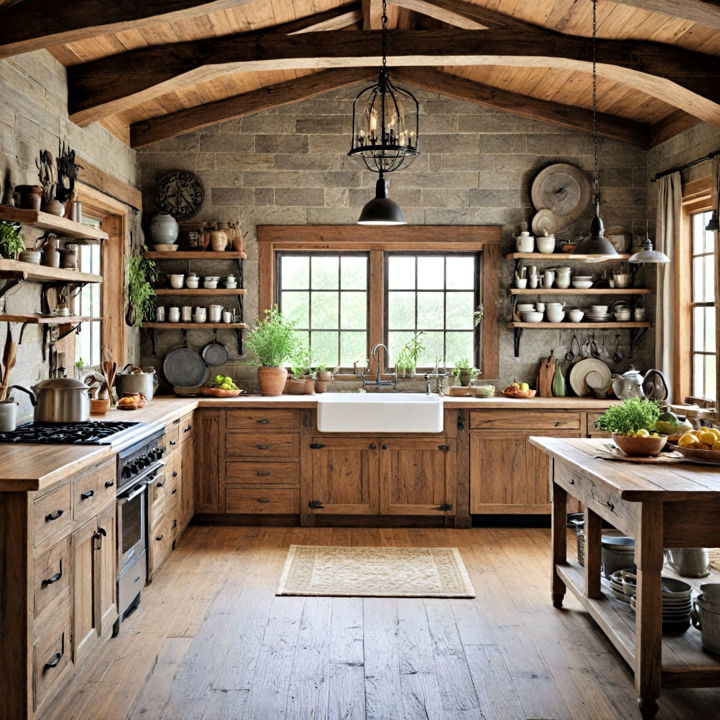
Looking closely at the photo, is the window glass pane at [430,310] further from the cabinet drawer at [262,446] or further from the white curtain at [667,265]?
the white curtain at [667,265]

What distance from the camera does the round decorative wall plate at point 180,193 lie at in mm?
6422

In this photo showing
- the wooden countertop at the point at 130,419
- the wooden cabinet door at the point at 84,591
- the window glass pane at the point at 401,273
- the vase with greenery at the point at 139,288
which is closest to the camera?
the wooden countertop at the point at 130,419

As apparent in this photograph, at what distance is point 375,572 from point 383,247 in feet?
9.22

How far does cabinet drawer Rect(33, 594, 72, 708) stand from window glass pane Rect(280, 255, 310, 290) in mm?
3943

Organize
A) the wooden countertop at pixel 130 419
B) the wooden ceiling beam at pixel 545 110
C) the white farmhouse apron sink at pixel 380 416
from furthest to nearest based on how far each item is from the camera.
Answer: the wooden ceiling beam at pixel 545 110 < the white farmhouse apron sink at pixel 380 416 < the wooden countertop at pixel 130 419

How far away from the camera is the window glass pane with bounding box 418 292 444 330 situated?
21.7 feet

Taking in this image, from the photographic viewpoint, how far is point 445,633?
12.5 feet

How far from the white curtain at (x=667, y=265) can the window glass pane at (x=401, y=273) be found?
6.31 ft

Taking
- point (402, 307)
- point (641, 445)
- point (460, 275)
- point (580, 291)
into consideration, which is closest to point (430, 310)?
point (402, 307)

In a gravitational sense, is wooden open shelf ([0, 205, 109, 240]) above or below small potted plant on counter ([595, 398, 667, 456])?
above

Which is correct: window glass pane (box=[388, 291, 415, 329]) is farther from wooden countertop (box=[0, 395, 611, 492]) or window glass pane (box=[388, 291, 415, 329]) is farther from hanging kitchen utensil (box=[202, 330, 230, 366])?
hanging kitchen utensil (box=[202, 330, 230, 366])

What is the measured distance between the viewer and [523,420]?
5.87 meters

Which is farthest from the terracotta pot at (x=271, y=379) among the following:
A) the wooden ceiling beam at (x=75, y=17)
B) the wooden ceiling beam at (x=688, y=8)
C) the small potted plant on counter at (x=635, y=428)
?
the wooden ceiling beam at (x=688, y=8)

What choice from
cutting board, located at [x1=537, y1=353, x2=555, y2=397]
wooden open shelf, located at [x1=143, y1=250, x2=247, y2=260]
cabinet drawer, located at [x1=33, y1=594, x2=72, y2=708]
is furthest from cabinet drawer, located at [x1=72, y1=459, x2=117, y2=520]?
cutting board, located at [x1=537, y1=353, x2=555, y2=397]
